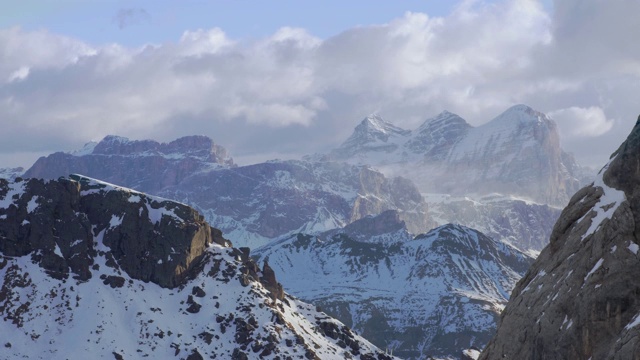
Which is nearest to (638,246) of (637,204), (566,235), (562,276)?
(637,204)

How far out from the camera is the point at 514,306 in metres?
72.9

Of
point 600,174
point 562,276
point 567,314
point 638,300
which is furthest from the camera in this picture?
point 600,174

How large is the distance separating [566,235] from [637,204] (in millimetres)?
10512

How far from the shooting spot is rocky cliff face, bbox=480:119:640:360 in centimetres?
6003

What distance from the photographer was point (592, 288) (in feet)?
204

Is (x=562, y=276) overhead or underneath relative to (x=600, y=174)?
underneath

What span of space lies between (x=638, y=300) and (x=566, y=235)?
555 inches

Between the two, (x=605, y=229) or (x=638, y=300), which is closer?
(x=638, y=300)

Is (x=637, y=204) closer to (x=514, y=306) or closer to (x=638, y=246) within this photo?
(x=638, y=246)

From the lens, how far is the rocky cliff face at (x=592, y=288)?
60.0 m

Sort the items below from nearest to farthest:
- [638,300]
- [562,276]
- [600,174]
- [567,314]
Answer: [638,300]
[567,314]
[562,276]
[600,174]

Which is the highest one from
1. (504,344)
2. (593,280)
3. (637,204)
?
(637,204)

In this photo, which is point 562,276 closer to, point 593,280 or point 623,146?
point 593,280

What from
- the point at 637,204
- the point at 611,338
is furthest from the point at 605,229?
the point at 611,338
